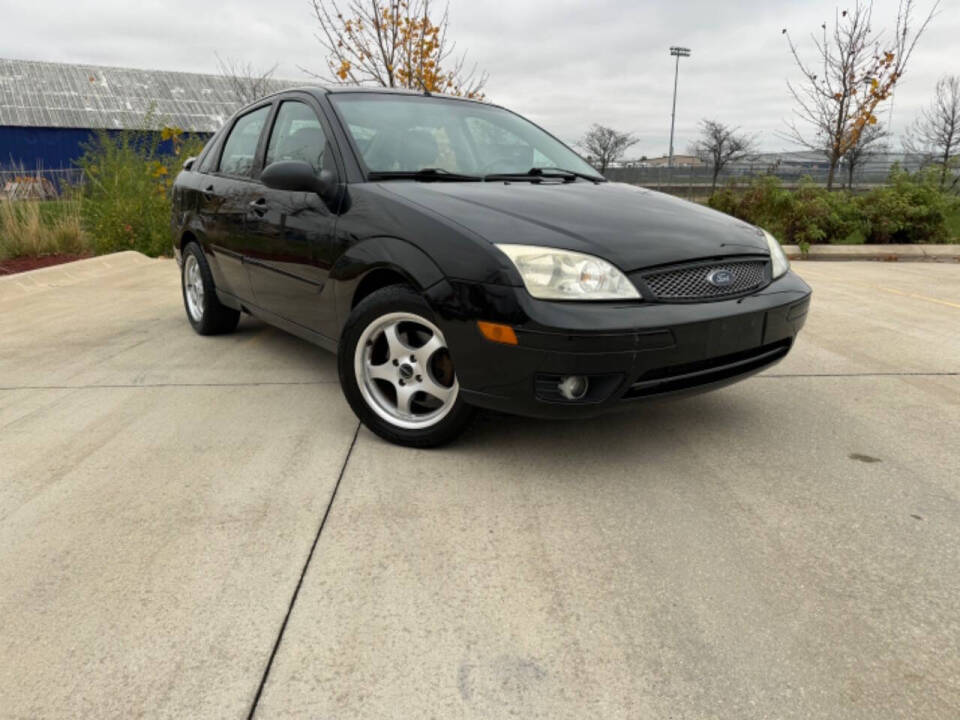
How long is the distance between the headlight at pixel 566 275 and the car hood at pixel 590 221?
4 cm

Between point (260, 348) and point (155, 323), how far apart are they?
1419mm

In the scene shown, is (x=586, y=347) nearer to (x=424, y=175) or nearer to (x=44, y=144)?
(x=424, y=175)

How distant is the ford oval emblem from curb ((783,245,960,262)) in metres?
8.32

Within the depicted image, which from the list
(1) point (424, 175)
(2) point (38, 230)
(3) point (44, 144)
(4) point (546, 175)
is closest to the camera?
(1) point (424, 175)

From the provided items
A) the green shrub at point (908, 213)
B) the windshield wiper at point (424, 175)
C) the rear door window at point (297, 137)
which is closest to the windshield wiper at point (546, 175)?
the windshield wiper at point (424, 175)

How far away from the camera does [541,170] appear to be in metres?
3.96

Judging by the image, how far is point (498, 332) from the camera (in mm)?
2686

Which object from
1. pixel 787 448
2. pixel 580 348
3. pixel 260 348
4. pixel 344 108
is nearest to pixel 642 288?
pixel 580 348

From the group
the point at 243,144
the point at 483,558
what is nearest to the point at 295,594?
the point at 483,558

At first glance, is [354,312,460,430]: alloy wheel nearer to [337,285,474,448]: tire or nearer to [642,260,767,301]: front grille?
[337,285,474,448]: tire

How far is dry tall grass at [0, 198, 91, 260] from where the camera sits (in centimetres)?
970

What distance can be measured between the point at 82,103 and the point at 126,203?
39.1 metres

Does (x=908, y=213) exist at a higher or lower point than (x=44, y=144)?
lower

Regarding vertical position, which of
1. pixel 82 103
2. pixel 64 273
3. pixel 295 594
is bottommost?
pixel 295 594
